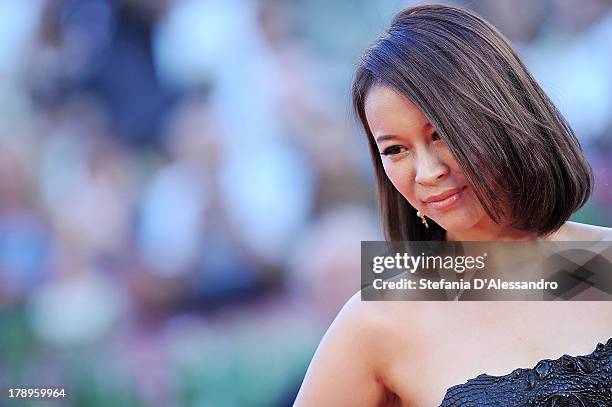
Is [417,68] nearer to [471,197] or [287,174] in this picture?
[471,197]

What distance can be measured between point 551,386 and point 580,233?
349 mm

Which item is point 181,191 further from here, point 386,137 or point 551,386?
point 551,386

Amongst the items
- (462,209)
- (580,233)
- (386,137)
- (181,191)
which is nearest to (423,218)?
(462,209)

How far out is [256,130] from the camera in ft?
6.91

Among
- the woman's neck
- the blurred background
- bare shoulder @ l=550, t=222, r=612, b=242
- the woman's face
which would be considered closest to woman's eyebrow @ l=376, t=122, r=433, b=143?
the woman's face

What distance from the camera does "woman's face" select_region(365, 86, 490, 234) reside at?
1401 millimetres

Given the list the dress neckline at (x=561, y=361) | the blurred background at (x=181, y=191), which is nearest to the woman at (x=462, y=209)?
the dress neckline at (x=561, y=361)

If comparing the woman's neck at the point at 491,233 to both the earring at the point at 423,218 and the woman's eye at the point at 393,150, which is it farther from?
the woman's eye at the point at 393,150

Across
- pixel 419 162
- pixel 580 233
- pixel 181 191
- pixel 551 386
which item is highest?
pixel 181 191

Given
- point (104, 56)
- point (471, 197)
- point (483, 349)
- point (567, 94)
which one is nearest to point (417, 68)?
point (471, 197)

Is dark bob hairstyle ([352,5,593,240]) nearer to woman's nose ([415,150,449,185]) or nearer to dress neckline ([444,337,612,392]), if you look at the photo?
woman's nose ([415,150,449,185])

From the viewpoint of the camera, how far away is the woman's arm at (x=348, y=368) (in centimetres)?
154

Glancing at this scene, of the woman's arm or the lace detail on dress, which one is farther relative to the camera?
the woman's arm

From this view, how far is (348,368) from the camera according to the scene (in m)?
1.54
